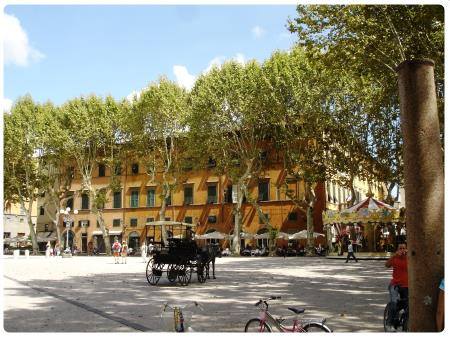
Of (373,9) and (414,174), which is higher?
(373,9)

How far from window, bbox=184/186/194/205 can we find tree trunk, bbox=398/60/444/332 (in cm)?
4639

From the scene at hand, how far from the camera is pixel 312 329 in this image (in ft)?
19.5

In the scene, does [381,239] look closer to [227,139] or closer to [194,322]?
[227,139]

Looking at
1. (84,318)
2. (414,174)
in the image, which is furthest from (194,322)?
(414,174)

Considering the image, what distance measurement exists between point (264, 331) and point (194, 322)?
8.17ft

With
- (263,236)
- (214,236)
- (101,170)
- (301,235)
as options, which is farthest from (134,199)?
(301,235)

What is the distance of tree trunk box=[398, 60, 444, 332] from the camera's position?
4156 millimetres

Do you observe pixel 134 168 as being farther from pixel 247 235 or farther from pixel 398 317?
pixel 398 317

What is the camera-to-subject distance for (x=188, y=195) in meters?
50.7

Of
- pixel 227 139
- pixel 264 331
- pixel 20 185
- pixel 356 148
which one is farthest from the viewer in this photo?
pixel 20 185

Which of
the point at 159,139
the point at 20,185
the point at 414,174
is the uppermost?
the point at 159,139

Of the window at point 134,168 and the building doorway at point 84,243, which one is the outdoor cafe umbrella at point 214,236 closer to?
the window at point 134,168

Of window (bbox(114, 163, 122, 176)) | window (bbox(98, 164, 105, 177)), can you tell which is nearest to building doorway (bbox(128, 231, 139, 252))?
window (bbox(114, 163, 122, 176))

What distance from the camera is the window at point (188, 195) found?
5044cm
